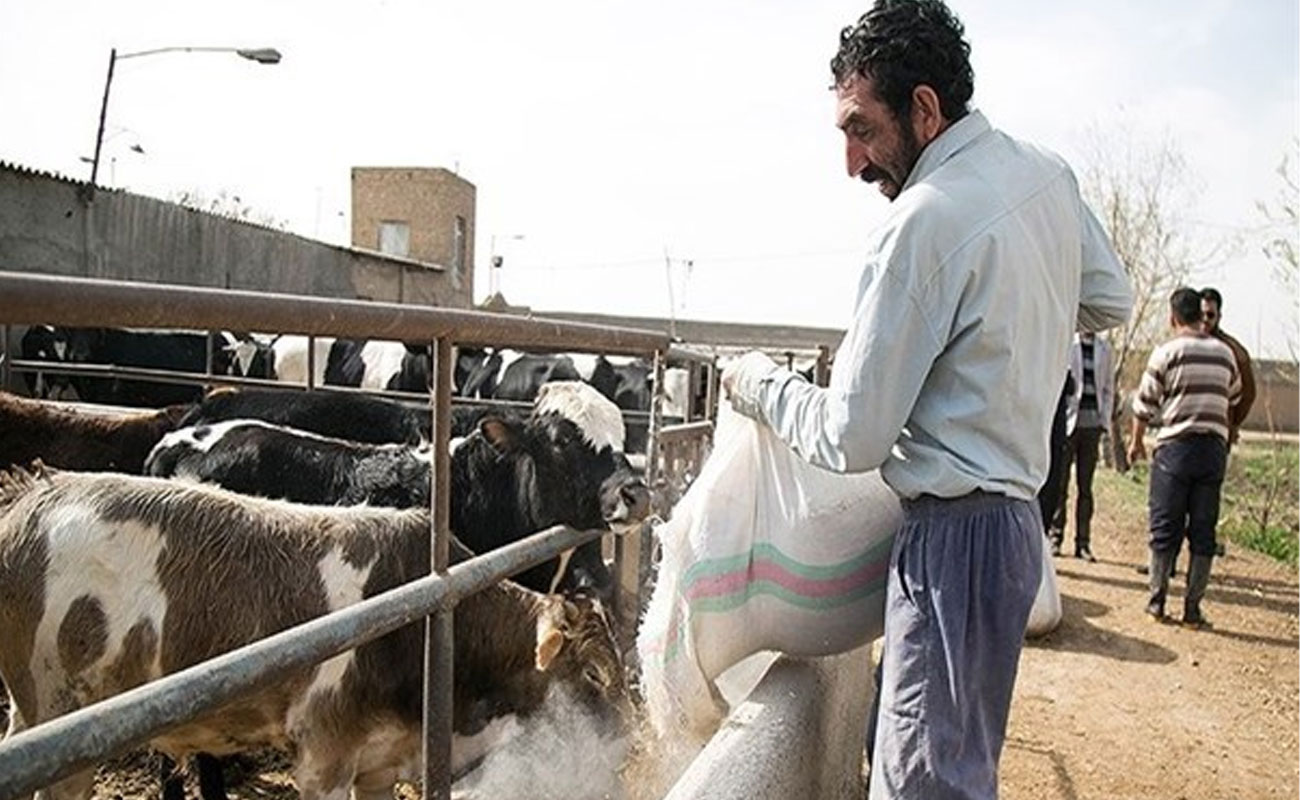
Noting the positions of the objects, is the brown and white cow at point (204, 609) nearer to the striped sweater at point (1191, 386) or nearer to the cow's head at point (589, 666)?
the cow's head at point (589, 666)

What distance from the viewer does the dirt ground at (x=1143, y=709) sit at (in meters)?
4.23

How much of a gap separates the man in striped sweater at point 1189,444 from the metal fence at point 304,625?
5.11 meters

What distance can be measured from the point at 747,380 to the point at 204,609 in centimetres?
149

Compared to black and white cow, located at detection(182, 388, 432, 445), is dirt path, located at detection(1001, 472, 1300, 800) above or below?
below

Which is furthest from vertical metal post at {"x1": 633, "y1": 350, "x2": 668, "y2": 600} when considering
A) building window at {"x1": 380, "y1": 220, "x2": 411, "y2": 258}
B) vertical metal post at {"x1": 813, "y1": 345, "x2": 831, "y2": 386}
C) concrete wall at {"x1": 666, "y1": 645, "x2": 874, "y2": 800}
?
building window at {"x1": 380, "y1": 220, "x2": 411, "y2": 258}

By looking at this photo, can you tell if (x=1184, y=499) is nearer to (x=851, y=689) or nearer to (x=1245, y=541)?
(x=851, y=689)

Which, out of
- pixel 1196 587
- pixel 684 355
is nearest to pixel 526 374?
pixel 1196 587

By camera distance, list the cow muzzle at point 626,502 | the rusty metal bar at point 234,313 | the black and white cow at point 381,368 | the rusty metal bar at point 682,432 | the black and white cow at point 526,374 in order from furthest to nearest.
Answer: the black and white cow at point 381,368 → the black and white cow at point 526,374 → the rusty metal bar at point 682,432 → the cow muzzle at point 626,502 → the rusty metal bar at point 234,313

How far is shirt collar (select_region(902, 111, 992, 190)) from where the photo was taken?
1.90 meters

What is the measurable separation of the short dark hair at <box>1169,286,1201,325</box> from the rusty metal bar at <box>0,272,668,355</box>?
5.44 meters

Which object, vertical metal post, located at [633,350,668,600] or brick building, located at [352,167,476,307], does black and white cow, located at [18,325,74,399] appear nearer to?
vertical metal post, located at [633,350,668,600]

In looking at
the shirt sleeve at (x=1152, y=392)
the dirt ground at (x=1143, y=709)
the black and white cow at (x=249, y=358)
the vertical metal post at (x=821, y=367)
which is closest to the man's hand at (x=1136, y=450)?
the shirt sleeve at (x=1152, y=392)

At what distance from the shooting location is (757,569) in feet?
7.77

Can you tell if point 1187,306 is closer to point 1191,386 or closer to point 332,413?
point 1191,386
